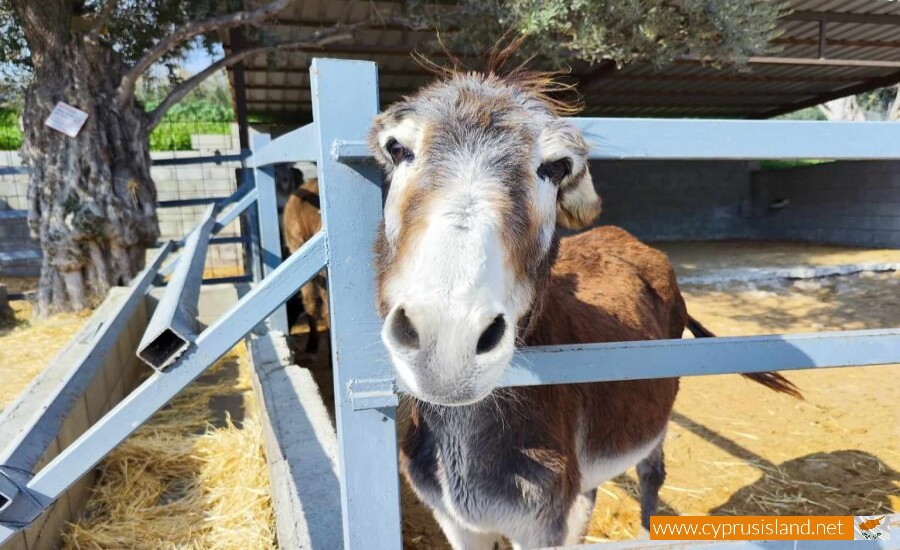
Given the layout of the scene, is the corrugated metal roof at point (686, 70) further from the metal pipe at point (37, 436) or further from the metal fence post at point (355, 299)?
the metal fence post at point (355, 299)

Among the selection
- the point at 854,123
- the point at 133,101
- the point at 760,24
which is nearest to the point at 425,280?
the point at 854,123

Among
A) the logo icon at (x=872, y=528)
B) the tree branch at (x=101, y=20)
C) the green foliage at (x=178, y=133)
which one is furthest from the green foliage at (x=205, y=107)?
the logo icon at (x=872, y=528)

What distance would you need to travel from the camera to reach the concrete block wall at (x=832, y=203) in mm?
10750

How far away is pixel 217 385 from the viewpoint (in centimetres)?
395

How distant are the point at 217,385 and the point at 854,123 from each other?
13.0ft

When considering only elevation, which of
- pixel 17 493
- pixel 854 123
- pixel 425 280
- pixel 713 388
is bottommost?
pixel 713 388

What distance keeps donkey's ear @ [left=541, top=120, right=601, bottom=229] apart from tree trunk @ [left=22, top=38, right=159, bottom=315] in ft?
17.2

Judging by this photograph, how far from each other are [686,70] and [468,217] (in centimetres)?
957

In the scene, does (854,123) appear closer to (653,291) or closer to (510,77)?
(510,77)

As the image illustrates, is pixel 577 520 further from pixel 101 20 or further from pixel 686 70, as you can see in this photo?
pixel 686 70

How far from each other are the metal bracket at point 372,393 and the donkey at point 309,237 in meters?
4.50

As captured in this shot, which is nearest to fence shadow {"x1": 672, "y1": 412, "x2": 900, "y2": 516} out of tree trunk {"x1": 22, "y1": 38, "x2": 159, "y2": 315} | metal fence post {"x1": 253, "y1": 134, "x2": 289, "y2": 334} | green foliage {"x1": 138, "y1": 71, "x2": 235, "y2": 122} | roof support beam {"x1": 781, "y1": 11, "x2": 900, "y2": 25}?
metal fence post {"x1": 253, "y1": 134, "x2": 289, "y2": 334}

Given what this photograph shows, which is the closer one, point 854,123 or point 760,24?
point 854,123

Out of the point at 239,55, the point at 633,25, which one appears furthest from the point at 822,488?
the point at 239,55
